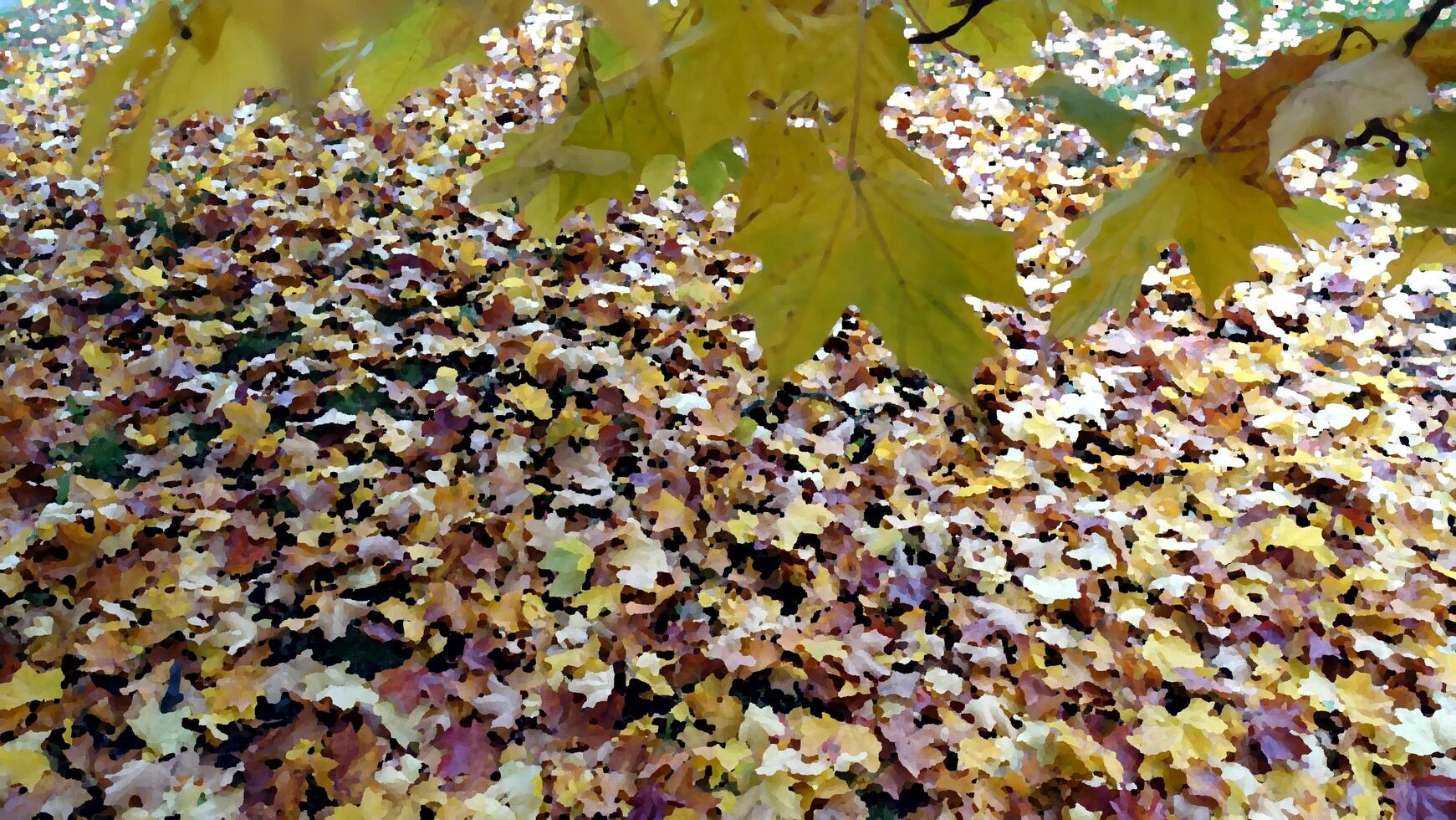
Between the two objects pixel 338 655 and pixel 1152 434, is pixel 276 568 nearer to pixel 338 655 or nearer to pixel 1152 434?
pixel 338 655

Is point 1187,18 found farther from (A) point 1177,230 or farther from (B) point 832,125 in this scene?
(B) point 832,125

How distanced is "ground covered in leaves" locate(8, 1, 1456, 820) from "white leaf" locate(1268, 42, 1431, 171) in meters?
0.39

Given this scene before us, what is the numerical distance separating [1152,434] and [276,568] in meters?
2.80

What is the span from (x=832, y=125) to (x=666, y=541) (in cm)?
187

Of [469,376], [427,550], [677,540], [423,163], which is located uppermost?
[423,163]

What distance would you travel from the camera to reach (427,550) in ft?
8.43

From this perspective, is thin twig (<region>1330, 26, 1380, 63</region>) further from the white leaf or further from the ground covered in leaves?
the ground covered in leaves

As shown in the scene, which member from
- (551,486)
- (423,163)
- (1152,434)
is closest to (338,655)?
(551,486)

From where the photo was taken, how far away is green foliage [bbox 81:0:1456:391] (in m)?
0.51

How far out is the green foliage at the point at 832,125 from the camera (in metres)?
0.51

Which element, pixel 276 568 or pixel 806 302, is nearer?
pixel 806 302

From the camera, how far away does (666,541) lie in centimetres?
267

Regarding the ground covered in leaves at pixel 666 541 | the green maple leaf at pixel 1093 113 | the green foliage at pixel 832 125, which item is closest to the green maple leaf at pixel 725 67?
the green foliage at pixel 832 125

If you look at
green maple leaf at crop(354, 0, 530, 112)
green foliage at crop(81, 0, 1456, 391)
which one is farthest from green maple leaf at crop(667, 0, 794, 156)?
green maple leaf at crop(354, 0, 530, 112)
